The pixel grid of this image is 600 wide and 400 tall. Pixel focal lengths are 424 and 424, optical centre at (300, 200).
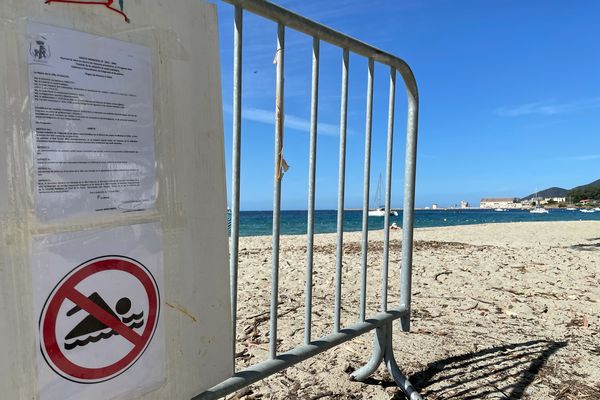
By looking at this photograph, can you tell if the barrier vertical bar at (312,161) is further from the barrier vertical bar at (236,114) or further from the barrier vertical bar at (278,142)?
the barrier vertical bar at (236,114)

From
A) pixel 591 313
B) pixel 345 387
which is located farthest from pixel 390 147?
pixel 591 313

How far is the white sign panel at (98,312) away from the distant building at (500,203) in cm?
14888

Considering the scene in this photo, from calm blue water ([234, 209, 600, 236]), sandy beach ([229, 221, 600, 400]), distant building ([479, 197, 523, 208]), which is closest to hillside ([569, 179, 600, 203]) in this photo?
Answer: distant building ([479, 197, 523, 208])

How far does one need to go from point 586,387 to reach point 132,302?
2.51 metres

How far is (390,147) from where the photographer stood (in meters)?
2.29

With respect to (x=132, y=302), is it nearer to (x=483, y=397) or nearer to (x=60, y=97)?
(x=60, y=97)

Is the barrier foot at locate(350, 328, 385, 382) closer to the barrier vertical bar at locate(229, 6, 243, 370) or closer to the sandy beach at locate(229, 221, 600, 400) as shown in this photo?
the sandy beach at locate(229, 221, 600, 400)

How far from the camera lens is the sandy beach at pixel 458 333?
7.75 ft

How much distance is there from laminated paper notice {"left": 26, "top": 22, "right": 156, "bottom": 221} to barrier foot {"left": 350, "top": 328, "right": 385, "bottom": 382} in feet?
5.42

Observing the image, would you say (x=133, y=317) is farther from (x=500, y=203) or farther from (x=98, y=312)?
(x=500, y=203)

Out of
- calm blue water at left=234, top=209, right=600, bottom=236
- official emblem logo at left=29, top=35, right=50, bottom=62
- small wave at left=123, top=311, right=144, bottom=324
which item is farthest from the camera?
calm blue water at left=234, top=209, right=600, bottom=236

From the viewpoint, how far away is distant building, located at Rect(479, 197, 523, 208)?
13630 cm

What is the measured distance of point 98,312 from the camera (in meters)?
1.10

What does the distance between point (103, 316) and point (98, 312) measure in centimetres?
2
